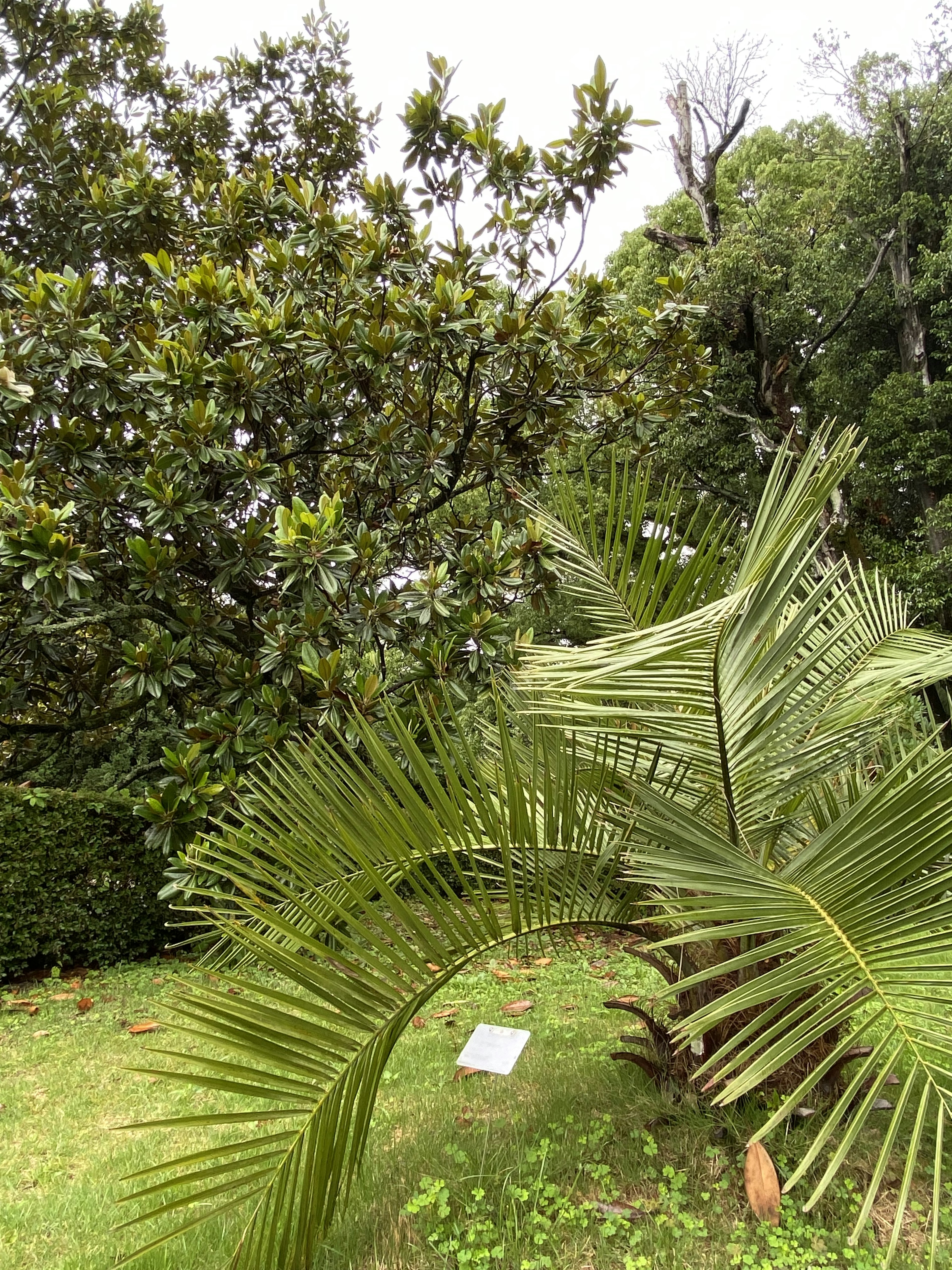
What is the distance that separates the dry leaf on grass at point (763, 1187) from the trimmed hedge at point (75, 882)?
3.37 m

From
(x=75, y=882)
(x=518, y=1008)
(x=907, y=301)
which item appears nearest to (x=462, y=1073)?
(x=518, y=1008)

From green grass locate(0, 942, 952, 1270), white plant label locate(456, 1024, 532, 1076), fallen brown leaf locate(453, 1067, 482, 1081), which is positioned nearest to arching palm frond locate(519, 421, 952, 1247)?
green grass locate(0, 942, 952, 1270)

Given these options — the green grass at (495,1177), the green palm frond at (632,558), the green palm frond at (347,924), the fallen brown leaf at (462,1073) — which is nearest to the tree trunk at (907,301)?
the green palm frond at (632,558)

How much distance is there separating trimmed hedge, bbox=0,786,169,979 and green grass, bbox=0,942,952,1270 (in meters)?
1.40

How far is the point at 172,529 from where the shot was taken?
406 cm

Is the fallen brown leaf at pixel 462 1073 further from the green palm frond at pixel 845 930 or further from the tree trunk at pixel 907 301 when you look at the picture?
the tree trunk at pixel 907 301

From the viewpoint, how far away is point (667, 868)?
4.44 feet

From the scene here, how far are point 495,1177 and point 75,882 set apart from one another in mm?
3373

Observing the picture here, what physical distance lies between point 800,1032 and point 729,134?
47.6 feet

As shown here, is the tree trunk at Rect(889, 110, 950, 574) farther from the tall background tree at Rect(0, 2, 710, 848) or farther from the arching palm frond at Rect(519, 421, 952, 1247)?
the arching palm frond at Rect(519, 421, 952, 1247)

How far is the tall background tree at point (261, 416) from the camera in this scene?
3744 mm

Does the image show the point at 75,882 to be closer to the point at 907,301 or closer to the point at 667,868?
the point at 667,868

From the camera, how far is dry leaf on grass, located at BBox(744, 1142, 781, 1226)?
61.4 inches

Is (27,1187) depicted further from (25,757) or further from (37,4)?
(37,4)
